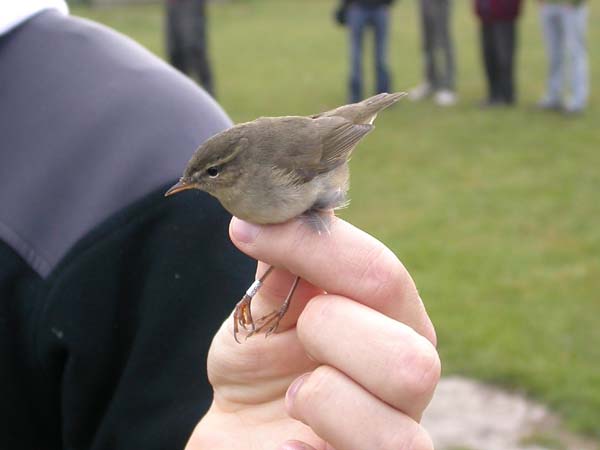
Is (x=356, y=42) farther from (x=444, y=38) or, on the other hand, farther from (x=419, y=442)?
(x=419, y=442)

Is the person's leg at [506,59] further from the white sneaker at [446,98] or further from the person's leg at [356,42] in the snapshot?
the person's leg at [356,42]

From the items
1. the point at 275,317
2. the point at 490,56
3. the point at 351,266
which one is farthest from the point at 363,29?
the point at 351,266

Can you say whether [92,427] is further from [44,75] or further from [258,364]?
[44,75]

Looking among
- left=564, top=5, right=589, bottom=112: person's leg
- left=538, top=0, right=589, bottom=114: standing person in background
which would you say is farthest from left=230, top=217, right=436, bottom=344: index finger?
left=564, top=5, right=589, bottom=112: person's leg

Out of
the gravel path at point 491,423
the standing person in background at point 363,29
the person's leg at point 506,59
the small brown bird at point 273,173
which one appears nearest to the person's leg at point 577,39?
the person's leg at point 506,59

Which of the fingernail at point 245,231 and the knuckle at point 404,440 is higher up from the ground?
the fingernail at point 245,231
